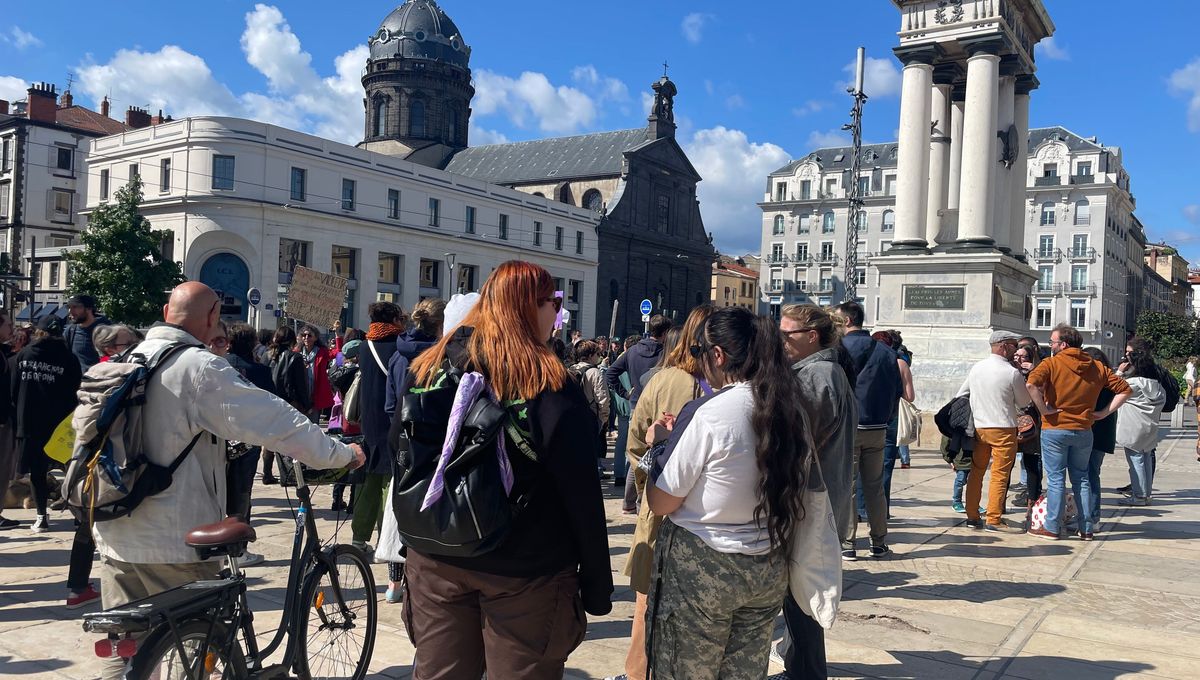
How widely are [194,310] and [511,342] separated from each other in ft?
4.73

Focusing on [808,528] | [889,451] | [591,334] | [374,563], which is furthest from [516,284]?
[591,334]

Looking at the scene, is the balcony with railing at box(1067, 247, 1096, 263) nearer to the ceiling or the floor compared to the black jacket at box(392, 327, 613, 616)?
nearer to the ceiling

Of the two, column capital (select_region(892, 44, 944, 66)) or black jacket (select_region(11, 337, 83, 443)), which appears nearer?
black jacket (select_region(11, 337, 83, 443))

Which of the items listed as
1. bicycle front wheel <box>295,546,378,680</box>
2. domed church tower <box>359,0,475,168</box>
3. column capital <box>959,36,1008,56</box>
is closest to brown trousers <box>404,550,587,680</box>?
bicycle front wheel <box>295,546,378,680</box>

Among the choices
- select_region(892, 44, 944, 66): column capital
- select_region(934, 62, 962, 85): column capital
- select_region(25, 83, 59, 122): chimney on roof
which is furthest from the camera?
select_region(25, 83, 59, 122): chimney on roof

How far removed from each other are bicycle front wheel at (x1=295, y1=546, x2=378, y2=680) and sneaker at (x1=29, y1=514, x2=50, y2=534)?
5.09 metres

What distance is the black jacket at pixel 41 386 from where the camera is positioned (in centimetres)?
761

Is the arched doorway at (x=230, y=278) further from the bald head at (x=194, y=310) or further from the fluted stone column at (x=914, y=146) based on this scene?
the bald head at (x=194, y=310)

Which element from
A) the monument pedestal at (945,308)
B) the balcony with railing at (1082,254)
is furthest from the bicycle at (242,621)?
the balcony with railing at (1082,254)

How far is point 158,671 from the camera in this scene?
291cm

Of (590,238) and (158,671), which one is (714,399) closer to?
(158,671)

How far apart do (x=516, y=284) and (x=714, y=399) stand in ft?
2.59

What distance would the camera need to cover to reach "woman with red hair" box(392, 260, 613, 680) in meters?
2.78

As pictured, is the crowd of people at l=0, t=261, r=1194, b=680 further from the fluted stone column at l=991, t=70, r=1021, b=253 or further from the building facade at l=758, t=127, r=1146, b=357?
the building facade at l=758, t=127, r=1146, b=357
